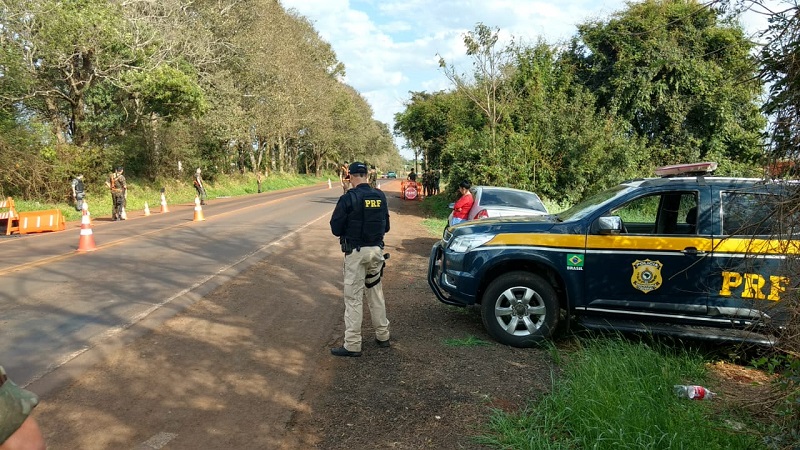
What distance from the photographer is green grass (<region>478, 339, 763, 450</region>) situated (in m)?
3.49

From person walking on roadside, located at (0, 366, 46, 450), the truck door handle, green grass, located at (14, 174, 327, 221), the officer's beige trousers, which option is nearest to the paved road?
the officer's beige trousers

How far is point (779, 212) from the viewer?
9.94ft

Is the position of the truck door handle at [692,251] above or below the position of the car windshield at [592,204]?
below

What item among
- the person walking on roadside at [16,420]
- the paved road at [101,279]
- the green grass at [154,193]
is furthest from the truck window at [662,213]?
the green grass at [154,193]

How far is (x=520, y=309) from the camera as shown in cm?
581

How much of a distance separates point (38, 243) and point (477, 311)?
11136 mm

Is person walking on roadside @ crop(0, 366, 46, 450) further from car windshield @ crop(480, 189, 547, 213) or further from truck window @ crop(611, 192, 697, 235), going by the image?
car windshield @ crop(480, 189, 547, 213)

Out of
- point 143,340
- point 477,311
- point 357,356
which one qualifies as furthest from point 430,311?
point 143,340

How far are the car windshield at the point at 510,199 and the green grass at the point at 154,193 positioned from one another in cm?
1527

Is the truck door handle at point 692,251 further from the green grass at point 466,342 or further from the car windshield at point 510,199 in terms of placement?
the car windshield at point 510,199

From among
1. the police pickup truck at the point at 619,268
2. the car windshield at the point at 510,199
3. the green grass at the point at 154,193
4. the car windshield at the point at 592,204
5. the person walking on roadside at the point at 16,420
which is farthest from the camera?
the green grass at the point at 154,193

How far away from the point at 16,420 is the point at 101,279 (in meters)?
7.73


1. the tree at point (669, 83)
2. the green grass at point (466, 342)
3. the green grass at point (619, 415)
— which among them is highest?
the tree at point (669, 83)

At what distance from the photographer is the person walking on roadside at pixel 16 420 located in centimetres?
166
